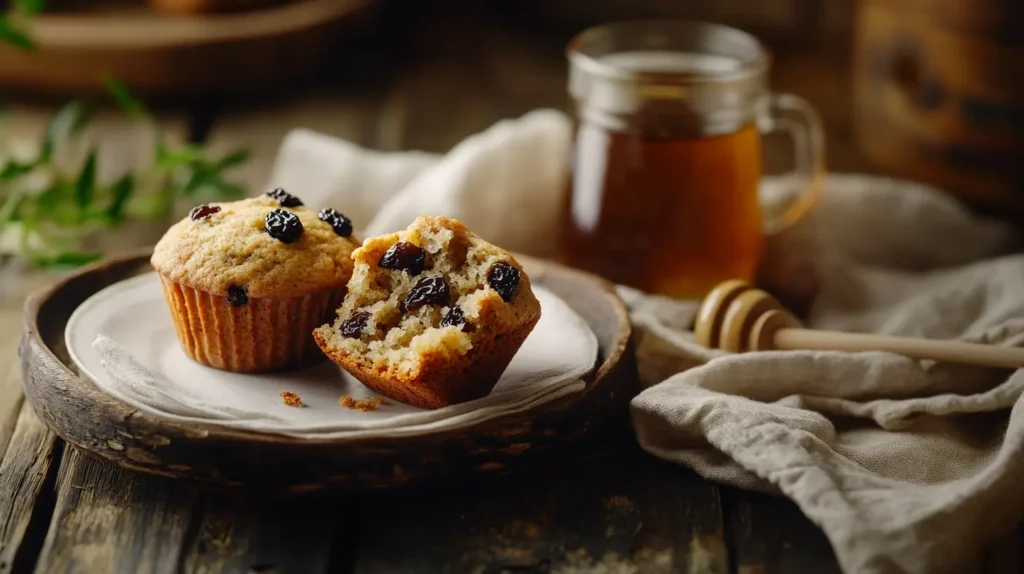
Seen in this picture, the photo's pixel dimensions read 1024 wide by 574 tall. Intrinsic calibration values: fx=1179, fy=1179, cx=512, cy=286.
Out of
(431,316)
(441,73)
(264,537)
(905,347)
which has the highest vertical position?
(431,316)

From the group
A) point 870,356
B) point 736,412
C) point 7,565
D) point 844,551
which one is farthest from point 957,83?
point 7,565

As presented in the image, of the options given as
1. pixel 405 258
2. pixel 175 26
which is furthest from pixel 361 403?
pixel 175 26

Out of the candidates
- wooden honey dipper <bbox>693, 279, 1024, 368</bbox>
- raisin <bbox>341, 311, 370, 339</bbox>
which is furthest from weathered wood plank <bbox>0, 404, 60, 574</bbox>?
wooden honey dipper <bbox>693, 279, 1024, 368</bbox>

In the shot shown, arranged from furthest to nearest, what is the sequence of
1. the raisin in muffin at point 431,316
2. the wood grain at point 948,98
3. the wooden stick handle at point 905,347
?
the wood grain at point 948,98 → the wooden stick handle at point 905,347 → the raisin in muffin at point 431,316

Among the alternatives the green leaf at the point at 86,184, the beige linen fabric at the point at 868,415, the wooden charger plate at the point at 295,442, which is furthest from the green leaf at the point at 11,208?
the beige linen fabric at the point at 868,415

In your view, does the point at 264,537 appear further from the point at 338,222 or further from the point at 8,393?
the point at 8,393

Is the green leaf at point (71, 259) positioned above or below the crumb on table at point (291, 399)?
below

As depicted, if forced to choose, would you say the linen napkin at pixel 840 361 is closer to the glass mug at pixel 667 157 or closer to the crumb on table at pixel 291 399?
the glass mug at pixel 667 157
